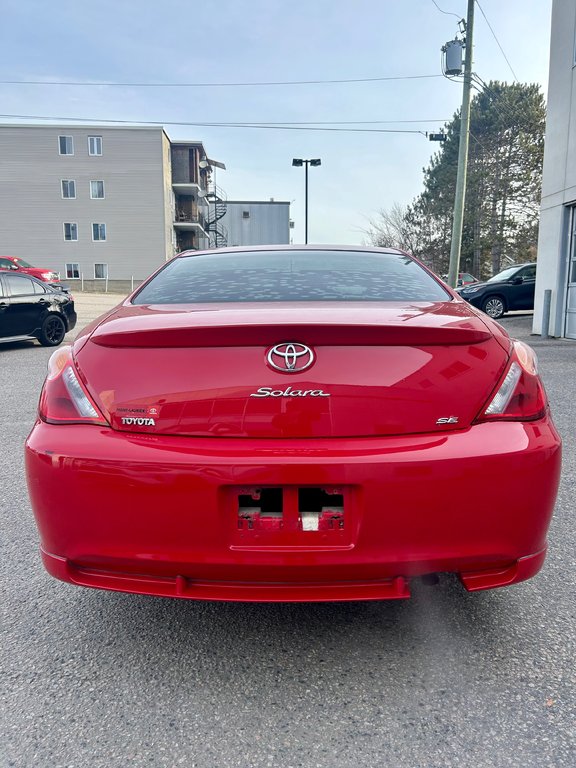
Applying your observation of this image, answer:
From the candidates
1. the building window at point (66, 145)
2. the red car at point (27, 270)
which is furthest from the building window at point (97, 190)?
the red car at point (27, 270)

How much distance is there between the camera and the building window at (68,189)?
39.9 meters

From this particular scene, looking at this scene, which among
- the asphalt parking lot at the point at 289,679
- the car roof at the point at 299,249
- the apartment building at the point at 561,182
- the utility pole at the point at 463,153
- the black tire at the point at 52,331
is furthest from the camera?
the utility pole at the point at 463,153

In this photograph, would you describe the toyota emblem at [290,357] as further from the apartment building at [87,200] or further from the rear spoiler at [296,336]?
the apartment building at [87,200]

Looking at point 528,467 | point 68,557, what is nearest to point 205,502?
point 68,557

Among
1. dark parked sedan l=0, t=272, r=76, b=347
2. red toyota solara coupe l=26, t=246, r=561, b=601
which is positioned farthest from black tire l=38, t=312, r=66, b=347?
red toyota solara coupe l=26, t=246, r=561, b=601

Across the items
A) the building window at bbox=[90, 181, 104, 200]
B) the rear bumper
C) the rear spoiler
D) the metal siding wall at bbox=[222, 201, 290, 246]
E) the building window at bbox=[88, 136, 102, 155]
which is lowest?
the rear bumper

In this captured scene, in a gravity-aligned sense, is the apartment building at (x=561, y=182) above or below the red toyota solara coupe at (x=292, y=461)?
above

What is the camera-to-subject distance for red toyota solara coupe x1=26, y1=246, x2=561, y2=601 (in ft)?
5.69

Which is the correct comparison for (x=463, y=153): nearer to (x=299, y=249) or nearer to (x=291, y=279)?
(x=299, y=249)

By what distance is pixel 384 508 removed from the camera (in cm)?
172

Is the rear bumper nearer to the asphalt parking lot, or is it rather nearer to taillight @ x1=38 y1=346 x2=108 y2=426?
taillight @ x1=38 y1=346 x2=108 y2=426

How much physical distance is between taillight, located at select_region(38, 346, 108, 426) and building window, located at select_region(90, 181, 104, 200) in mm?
41629

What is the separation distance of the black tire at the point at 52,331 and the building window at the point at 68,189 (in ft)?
105

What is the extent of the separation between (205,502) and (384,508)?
1.66ft
